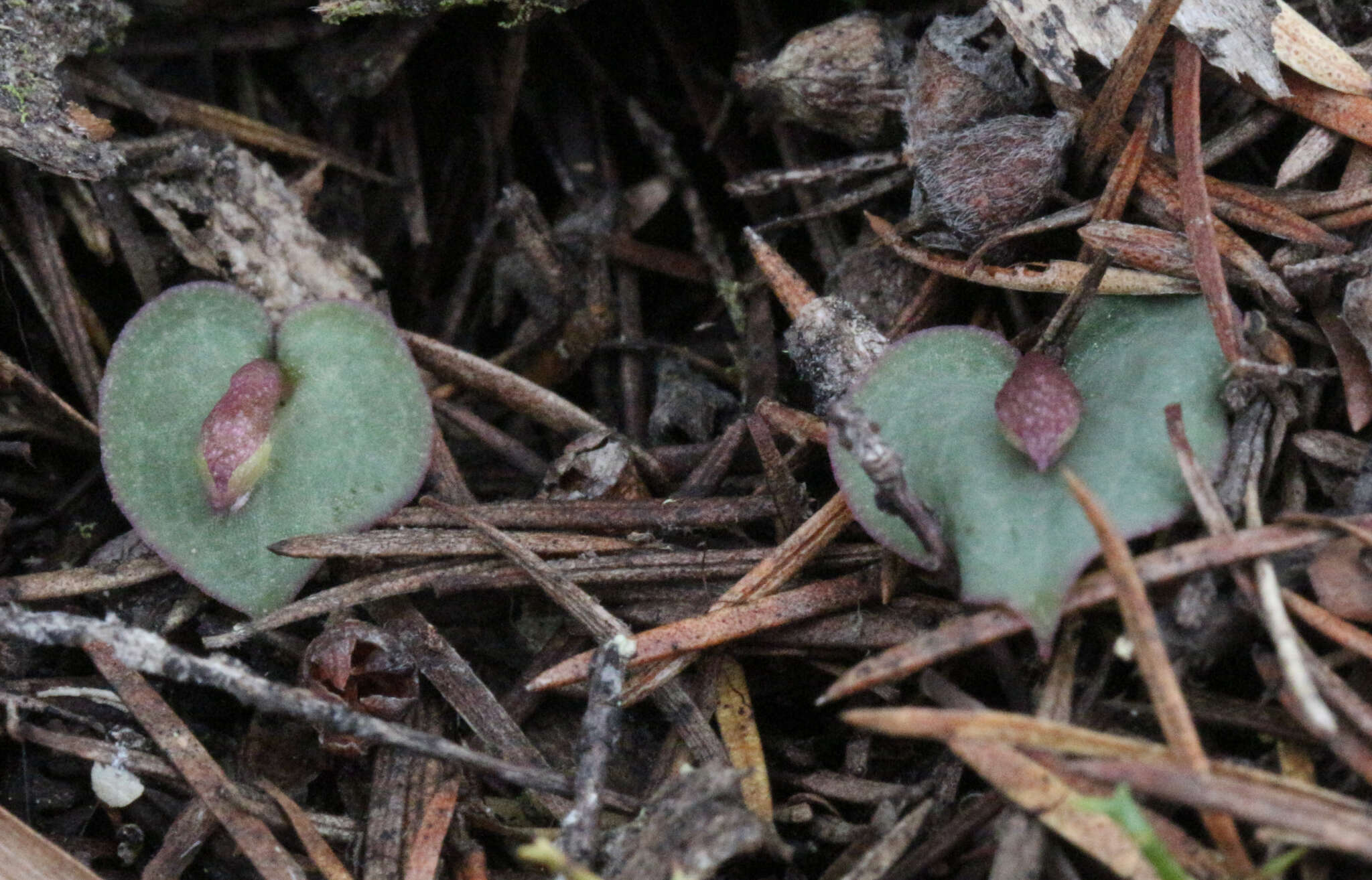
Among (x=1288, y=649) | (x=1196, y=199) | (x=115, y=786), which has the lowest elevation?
(x=115, y=786)

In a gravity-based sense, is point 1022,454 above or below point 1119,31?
below

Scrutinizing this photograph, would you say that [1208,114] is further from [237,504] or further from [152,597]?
[152,597]

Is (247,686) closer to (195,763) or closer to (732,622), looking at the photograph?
(195,763)

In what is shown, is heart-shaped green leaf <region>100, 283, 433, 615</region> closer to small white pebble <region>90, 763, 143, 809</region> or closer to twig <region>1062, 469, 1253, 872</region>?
small white pebble <region>90, 763, 143, 809</region>

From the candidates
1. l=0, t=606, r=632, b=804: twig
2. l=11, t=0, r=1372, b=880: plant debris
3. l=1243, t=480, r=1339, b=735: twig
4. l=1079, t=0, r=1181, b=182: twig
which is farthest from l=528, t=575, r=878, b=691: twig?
l=1079, t=0, r=1181, b=182: twig

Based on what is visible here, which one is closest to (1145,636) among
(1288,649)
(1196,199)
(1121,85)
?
(1288,649)

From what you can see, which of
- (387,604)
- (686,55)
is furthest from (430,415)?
(686,55)
